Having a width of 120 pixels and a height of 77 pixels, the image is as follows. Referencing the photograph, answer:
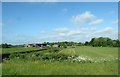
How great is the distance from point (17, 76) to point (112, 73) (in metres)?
5.38

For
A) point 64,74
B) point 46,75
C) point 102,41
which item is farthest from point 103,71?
point 102,41

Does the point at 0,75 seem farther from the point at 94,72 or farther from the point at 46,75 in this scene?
the point at 94,72

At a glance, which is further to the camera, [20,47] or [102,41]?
[102,41]

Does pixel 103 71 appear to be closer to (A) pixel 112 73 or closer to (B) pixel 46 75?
(A) pixel 112 73

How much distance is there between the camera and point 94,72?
1534 centimetres

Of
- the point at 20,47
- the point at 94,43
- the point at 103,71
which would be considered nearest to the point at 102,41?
the point at 94,43

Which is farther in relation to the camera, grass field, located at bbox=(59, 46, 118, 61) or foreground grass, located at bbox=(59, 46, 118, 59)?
foreground grass, located at bbox=(59, 46, 118, 59)

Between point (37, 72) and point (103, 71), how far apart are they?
12.9 ft

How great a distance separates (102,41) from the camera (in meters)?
59.4

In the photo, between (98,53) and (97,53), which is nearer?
(98,53)

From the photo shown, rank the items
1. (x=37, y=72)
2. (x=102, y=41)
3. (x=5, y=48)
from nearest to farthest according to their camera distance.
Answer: (x=37, y=72)
(x=5, y=48)
(x=102, y=41)

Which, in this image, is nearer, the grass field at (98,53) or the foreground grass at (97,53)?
the grass field at (98,53)

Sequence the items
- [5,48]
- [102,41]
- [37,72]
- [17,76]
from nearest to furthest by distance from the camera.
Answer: [17,76]
[37,72]
[5,48]
[102,41]

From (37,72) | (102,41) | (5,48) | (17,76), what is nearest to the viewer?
(17,76)
